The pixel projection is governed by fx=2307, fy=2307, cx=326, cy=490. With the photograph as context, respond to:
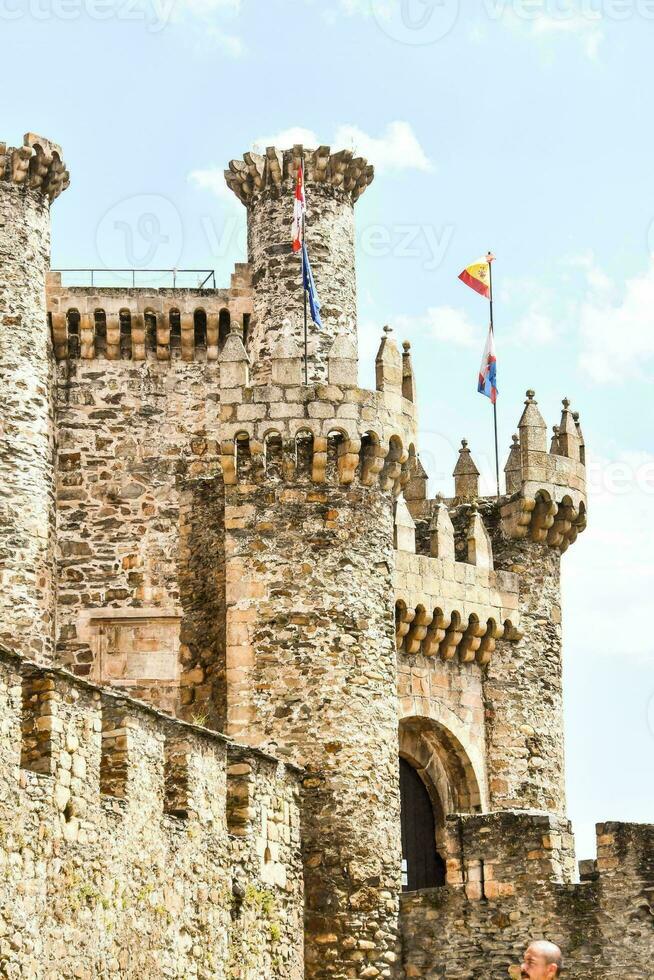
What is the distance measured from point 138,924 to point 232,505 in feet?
25.0

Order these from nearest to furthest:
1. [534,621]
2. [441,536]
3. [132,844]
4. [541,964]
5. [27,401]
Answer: [541,964] < [132,844] < [441,536] < [27,401] < [534,621]

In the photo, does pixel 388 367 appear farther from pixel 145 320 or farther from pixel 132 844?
pixel 132 844

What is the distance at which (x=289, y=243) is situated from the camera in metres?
34.3

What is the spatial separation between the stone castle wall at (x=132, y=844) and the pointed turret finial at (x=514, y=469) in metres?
8.62

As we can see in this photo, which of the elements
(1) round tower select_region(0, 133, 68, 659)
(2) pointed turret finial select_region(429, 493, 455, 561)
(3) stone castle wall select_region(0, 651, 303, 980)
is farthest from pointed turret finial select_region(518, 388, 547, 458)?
(3) stone castle wall select_region(0, 651, 303, 980)

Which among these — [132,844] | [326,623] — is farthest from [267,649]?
[132,844]

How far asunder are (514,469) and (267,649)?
7.42 m

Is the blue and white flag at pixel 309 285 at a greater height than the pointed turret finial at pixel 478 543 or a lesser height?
greater

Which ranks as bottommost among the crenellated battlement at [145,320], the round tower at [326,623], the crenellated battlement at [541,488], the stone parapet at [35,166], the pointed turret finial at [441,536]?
the round tower at [326,623]

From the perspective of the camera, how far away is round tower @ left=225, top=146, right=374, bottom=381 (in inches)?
1340

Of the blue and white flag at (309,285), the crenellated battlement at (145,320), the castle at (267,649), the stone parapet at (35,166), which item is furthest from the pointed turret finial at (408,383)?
the stone parapet at (35,166)

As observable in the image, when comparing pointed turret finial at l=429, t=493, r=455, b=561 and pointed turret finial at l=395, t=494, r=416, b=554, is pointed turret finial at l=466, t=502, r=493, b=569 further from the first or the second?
pointed turret finial at l=395, t=494, r=416, b=554

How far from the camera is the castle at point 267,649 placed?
2134cm

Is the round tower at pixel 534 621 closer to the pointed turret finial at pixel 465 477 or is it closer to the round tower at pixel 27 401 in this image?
the pointed turret finial at pixel 465 477
